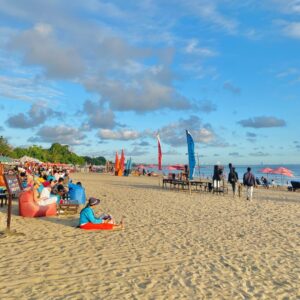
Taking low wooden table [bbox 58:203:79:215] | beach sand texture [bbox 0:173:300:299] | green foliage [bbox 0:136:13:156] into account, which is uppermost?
green foliage [bbox 0:136:13:156]

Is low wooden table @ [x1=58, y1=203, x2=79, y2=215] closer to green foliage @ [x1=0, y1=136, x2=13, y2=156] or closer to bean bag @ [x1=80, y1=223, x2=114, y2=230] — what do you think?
bean bag @ [x1=80, y1=223, x2=114, y2=230]

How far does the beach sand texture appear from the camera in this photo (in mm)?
4614

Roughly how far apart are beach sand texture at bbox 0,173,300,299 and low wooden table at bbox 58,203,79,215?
458 millimetres

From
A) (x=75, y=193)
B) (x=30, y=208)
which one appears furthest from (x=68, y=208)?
(x=75, y=193)

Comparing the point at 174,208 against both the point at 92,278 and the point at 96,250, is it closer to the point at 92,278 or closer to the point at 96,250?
the point at 96,250

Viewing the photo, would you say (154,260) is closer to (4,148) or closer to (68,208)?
(68,208)

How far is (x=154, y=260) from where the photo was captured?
5988 mm

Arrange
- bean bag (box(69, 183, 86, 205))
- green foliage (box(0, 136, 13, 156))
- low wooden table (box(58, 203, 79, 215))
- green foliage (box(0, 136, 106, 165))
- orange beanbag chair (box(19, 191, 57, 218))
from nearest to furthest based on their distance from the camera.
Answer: orange beanbag chair (box(19, 191, 57, 218)), low wooden table (box(58, 203, 79, 215)), bean bag (box(69, 183, 86, 205)), green foliage (box(0, 136, 13, 156)), green foliage (box(0, 136, 106, 165))

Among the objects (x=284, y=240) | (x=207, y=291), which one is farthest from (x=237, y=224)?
(x=207, y=291)

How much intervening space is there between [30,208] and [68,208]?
1.08m

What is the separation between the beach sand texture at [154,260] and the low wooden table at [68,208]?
0.46 metres

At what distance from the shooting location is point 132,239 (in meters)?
7.54

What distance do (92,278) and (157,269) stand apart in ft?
3.27

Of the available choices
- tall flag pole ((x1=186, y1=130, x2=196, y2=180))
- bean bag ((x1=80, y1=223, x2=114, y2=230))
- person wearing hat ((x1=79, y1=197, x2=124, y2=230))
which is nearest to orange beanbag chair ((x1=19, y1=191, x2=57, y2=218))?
person wearing hat ((x1=79, y1=197, x2=124, y2=230))
